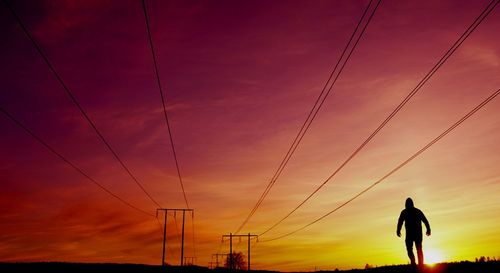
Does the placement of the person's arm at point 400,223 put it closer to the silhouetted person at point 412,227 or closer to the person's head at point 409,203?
the silhouetted person at point 412,227

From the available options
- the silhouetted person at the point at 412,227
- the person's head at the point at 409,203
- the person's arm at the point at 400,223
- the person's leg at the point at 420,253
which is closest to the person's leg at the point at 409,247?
the silhouetted person at the point at 412,227

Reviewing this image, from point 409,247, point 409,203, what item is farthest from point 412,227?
point 409,203

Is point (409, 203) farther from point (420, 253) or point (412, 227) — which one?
point (420, 253)

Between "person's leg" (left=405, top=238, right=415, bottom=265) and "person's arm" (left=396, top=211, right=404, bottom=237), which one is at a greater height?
"person's arm" (left=396, top=211, right=404, bottom=237)

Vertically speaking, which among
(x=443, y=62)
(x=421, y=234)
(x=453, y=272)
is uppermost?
(x=443, y=62)

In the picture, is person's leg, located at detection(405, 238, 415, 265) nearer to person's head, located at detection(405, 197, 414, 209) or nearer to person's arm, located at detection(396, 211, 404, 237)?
person's arm, located at detection(396, 211, 404, 237)

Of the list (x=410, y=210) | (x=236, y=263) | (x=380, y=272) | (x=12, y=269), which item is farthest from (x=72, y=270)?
(x=236, y=263)

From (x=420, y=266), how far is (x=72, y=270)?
14.7m

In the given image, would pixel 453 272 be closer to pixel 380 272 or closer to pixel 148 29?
pixel 380 272

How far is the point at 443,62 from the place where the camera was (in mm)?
21922

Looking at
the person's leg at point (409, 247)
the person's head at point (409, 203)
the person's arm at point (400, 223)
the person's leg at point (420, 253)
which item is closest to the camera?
the person's leg at point (420, 253)

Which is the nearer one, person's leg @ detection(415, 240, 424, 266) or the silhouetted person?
person's leg @ detection(415, 240, 424, 266)

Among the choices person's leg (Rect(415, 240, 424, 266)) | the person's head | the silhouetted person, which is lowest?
person's leg (Rect(415, 240, 424, 266))

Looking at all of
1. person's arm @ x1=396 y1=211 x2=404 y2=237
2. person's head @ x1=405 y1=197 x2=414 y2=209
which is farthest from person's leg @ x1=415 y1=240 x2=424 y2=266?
person's head @ x1=405 y1=197 x2=414 y2=209
